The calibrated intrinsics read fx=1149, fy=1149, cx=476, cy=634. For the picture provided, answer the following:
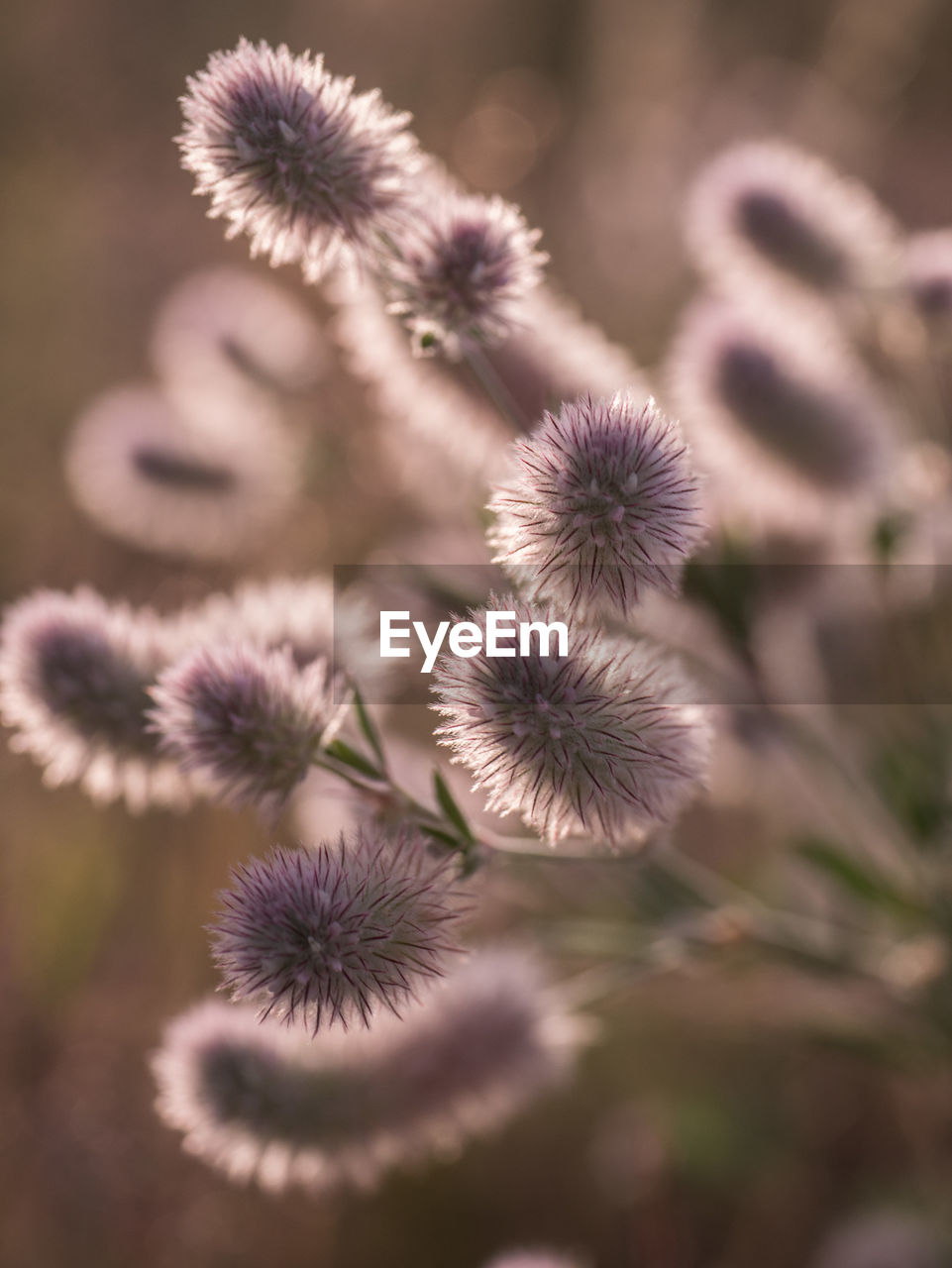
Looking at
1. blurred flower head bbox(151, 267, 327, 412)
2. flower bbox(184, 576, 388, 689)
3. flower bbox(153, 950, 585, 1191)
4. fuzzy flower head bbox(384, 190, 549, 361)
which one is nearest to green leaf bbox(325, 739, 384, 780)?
flower bbox(184, 576, 388, 689)

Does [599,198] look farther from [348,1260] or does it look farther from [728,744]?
[348,1260]

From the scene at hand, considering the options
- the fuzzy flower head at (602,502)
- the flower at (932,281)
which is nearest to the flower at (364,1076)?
the fuzzy flower head at (602,502)

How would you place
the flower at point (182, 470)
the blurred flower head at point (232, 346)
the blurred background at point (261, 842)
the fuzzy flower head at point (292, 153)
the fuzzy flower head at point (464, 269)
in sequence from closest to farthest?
the fuzzy flower head at point (292, 153)
the fuzzy flower head at point (464, 269)
the blurred background at point (261, 842)
the flower at point (182, 470)
the blurred flower head at point (232, 346)

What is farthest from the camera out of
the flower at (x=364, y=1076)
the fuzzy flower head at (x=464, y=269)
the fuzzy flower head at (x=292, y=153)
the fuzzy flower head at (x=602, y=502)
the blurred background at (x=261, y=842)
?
the blurred background at (x=261, y=842)

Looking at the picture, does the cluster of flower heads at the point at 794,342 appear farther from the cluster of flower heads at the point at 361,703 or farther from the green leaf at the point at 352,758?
the green leaf at the point at 352,758

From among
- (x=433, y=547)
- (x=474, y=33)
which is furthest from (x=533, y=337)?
(x=474, y=33)

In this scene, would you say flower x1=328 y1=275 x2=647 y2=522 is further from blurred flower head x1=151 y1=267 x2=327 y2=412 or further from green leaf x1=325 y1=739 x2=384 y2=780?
blurred flower head x1=151 y1=267 x2=327 y2=412
